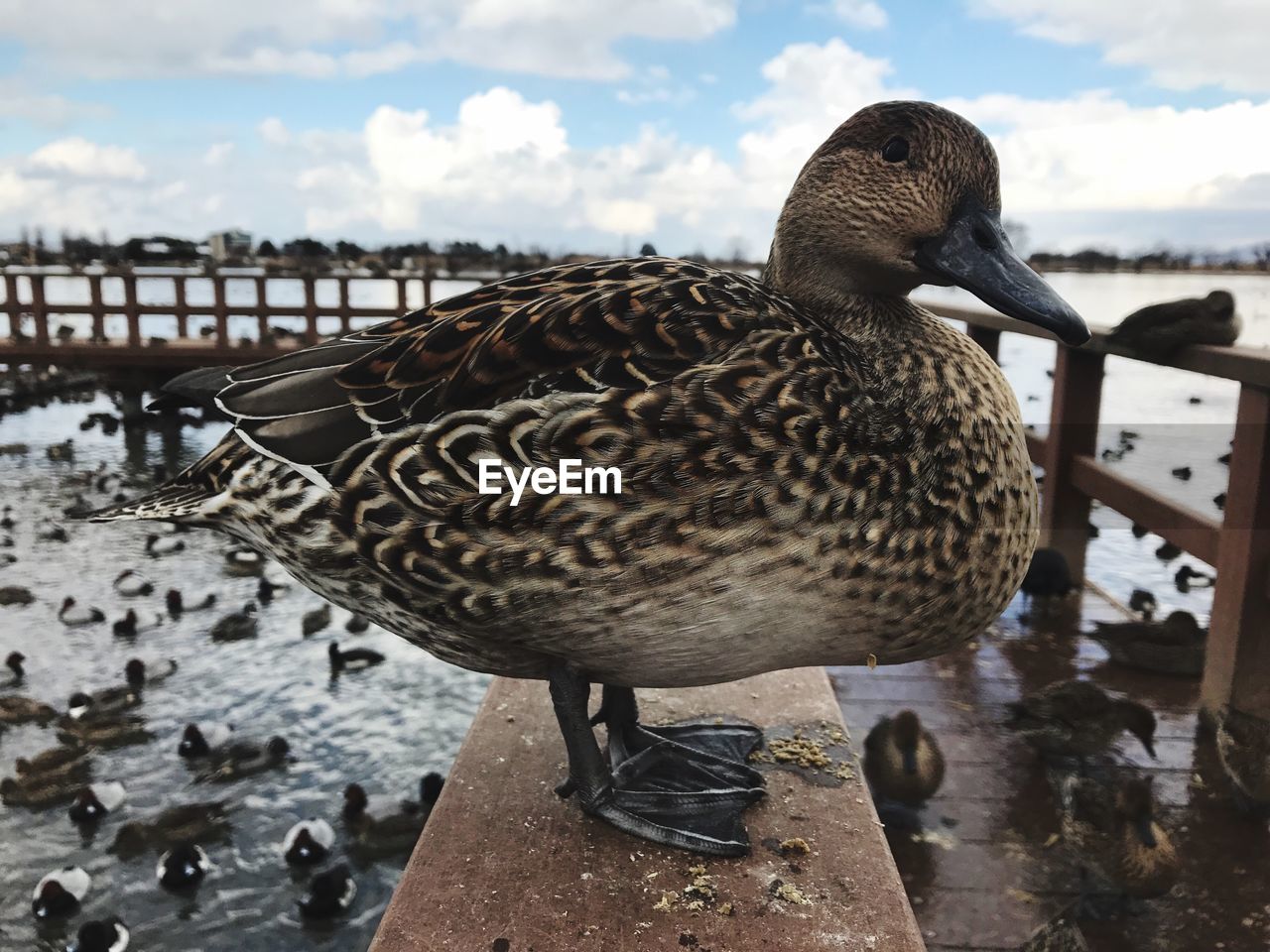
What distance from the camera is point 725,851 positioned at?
6.35ft

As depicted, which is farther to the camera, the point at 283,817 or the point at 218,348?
the point at 218,348

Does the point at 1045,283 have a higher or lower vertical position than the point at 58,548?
higher

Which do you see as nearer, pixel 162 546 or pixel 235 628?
pixel 235 628

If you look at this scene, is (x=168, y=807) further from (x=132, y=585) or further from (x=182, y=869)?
(x=132, y=585)

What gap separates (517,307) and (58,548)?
8610 mm

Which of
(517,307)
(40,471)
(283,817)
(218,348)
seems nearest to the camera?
(517,307)

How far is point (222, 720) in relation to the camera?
5.04 meters

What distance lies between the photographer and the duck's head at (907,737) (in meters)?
3.05

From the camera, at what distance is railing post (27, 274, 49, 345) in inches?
592

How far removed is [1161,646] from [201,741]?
4790mm

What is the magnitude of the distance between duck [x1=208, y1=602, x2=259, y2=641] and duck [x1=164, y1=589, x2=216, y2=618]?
21.4 inches

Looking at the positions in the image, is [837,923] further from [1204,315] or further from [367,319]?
[367,319]

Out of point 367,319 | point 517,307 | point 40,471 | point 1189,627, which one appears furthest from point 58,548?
point 1189,627

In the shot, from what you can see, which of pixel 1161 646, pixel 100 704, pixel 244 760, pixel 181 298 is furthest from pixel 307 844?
pixel 181 298
